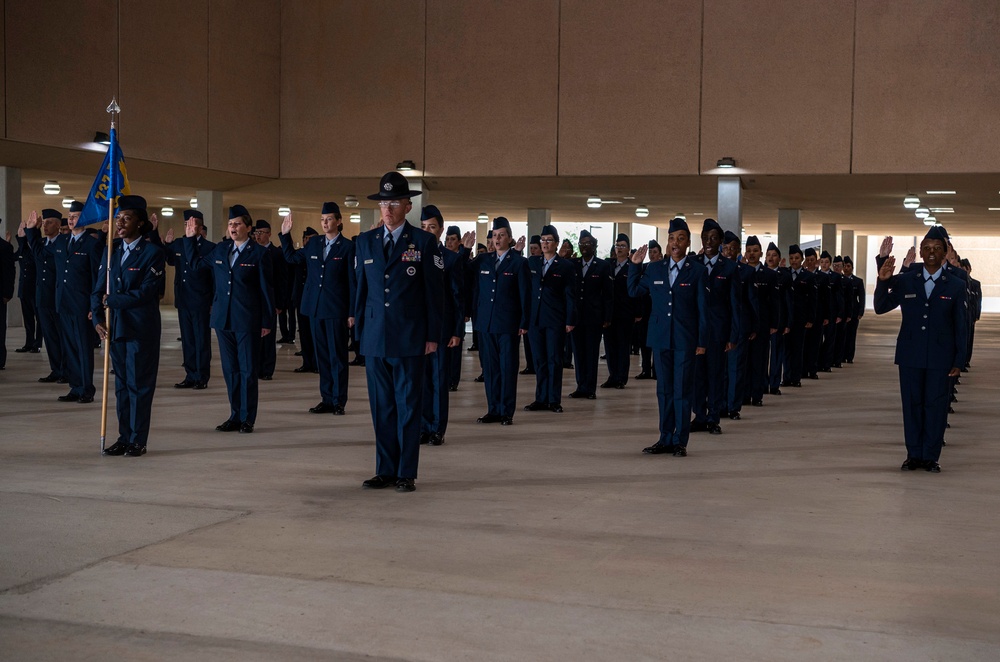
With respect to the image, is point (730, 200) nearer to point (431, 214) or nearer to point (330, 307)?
point (330, 307)

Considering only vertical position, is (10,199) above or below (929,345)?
above

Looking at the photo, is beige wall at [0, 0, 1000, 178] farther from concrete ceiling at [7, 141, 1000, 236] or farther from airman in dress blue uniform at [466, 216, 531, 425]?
airman in dress blue uniform at [466, 216, 531, 425]

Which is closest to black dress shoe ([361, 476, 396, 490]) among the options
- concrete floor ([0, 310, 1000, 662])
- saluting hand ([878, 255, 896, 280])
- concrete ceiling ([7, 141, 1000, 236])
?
concrete floor ([0, 310, 1000, 662])

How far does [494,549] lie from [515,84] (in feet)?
50.7

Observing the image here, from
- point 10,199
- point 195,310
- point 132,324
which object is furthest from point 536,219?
point 132,324

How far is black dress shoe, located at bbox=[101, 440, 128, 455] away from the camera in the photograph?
7645mm

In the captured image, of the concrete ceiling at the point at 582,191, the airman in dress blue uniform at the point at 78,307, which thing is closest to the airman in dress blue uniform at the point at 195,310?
the airman in dress blue uniform at the point at 78,307

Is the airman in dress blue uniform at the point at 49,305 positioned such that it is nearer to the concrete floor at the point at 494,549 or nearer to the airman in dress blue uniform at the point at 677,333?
the concrete floor at the point at 494,549

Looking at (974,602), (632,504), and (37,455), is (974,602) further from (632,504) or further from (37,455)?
(37,455)

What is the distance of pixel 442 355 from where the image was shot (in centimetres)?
867

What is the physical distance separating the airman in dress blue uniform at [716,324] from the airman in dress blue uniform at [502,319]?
1621 millimetres

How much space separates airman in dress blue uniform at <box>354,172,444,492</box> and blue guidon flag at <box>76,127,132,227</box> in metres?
2.42

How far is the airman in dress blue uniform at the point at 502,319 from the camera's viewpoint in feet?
32.2

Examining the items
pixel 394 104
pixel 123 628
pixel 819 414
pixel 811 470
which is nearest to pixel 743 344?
pixel 819 414
